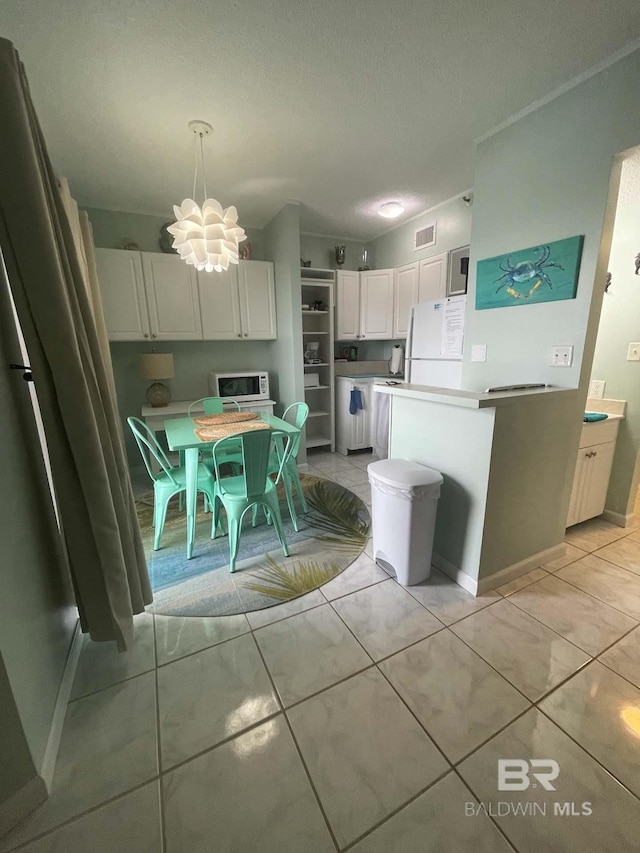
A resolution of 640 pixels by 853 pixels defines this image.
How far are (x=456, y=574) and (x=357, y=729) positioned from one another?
0.98 m

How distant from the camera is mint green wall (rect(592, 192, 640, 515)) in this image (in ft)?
7.60

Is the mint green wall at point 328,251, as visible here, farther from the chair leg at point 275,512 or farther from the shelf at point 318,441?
the chair leg at point 275,512

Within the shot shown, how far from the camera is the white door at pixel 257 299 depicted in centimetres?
355

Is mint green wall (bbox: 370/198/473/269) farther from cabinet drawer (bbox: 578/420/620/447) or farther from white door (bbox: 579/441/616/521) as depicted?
white door (bbox: 579/441/616/521)

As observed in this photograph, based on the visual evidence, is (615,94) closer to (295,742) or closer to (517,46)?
(517,46)

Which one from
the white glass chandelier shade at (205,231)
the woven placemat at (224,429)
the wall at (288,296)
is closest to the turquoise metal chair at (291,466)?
the woven placemat at (224,429)

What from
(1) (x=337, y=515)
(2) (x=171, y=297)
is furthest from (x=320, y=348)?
(1) (x=337, y=515)

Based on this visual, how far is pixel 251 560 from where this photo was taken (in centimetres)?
210

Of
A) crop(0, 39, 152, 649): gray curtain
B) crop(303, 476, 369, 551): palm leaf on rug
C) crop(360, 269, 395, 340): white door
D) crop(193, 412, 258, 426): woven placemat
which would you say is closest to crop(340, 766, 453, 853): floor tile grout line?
crop(0, 39, 152, 649): gray curtain

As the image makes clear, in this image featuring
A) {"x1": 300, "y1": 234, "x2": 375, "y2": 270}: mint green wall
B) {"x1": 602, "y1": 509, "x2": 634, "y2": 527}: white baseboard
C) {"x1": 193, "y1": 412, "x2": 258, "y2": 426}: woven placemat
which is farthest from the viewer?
{"x1": 300, "y1": 234, "x2": 375, "y2": 270}: mint green wall

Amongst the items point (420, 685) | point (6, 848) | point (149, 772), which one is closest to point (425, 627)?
point (420, 685)

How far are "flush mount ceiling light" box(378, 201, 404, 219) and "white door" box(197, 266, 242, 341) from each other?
1621 millimetres

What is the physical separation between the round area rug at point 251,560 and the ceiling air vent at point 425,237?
2.78 metres

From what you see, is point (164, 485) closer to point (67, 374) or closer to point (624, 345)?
point (67, 374)
